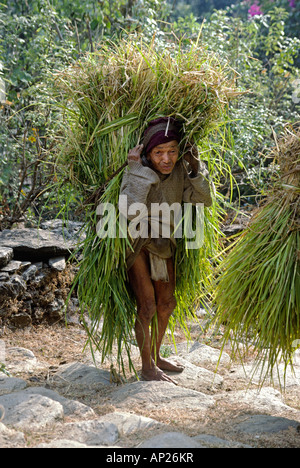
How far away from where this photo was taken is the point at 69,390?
305cm

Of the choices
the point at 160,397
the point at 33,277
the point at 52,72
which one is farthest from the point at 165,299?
the point at 52,72

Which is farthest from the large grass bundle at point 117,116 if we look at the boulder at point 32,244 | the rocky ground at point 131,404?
the boulder at point 32,244

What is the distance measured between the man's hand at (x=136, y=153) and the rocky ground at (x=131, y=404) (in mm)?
1045

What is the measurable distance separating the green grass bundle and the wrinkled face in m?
0.55

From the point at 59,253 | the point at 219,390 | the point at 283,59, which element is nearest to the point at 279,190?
the point at 219,390

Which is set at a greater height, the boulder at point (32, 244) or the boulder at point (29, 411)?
the boulder at point (32, 244)

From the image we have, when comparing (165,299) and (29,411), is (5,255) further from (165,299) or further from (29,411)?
(29,411)

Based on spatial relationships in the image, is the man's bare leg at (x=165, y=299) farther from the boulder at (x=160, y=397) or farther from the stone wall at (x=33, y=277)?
the stone wall at (x=33, y=277)

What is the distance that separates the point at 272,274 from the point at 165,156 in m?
0.85

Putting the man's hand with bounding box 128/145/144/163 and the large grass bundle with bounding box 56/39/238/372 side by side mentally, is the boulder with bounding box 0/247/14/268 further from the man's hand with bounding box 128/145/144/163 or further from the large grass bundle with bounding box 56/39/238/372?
the man's hand with bounding box 128/145/144/163

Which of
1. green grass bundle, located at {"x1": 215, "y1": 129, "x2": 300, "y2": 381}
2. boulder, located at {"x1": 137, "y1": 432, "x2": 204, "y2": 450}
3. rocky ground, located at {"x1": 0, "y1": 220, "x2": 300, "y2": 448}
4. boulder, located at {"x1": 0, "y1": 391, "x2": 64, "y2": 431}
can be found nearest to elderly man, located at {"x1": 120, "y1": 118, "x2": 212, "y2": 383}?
rocky ground, located at {"x1": 0, "y1": 220, "x2": 300, "y2": 448}

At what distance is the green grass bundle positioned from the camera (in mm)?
2396

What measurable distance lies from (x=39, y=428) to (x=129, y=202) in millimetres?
1119

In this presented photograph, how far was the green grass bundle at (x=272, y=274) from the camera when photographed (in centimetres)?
240
